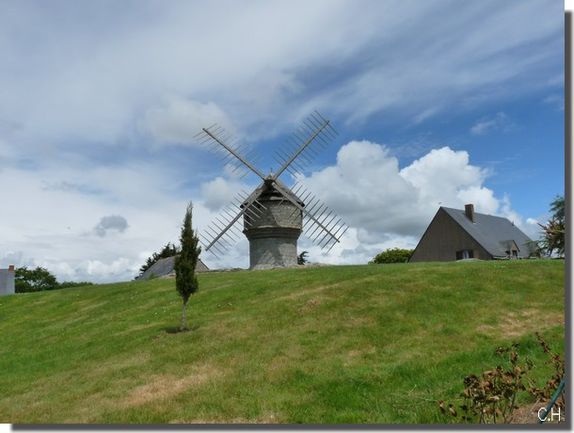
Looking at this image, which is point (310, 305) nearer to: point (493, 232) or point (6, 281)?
point (6, 281)

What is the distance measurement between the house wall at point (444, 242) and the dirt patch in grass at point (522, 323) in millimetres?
40646

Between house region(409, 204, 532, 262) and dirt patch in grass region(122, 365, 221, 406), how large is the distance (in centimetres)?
4855

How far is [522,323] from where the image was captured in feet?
54.4

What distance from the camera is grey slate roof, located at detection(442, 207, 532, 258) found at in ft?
190

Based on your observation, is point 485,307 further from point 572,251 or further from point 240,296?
point 572,251

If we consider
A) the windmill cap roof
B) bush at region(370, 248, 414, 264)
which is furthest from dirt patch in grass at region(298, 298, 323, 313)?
bush at region(370, 248, 414, 264)

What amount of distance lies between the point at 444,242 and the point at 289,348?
48.0 metres

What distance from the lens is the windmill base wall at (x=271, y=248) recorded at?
37.9 metres

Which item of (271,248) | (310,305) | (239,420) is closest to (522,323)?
(310,305)

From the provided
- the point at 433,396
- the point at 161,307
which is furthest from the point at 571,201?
the point at 161,307

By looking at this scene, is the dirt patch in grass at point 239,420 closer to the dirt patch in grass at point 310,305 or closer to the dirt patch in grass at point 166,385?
the dirt patch in grass at point 166,385

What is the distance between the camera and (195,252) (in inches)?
773

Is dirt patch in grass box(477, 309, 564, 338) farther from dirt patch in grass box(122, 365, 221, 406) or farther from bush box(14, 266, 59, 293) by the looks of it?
bush box(14, 266, 59, 293)

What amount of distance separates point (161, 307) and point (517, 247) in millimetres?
49569
